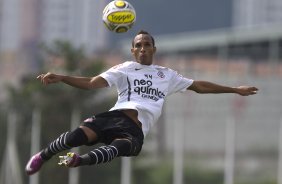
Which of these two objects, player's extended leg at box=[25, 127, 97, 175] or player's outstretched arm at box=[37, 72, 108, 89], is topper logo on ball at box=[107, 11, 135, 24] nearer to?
player's outstretched arm at box=[37, 72, 108, 89]

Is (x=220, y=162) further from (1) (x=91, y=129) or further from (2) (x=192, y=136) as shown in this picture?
(1) (x=91, y=129)

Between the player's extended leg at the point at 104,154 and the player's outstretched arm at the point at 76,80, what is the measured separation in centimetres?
96

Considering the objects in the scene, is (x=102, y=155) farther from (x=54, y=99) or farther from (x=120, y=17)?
(x=54, y=99)

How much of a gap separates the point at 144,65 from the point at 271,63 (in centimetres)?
6425

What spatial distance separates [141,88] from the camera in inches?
802

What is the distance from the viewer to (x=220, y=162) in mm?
41219

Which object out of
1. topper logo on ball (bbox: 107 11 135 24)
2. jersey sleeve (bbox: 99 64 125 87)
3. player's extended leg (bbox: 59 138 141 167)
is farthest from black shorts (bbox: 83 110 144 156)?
topper logo on ball (bbox: 107 11 135 24)

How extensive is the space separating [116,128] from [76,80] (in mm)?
1113

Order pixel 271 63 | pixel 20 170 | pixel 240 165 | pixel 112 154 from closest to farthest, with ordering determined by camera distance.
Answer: pixel 112 154 < pixel 240 165 < pixel 20 170 < pixel 271 63

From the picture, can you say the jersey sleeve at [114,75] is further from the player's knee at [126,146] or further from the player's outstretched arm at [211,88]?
the player's outstretched arm at [211,88]

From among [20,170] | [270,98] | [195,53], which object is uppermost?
[195,53]

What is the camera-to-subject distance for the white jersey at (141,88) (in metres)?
20.3

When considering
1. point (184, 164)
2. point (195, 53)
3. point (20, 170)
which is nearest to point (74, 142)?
point (184, 164)

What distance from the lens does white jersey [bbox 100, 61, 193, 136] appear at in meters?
20.3
